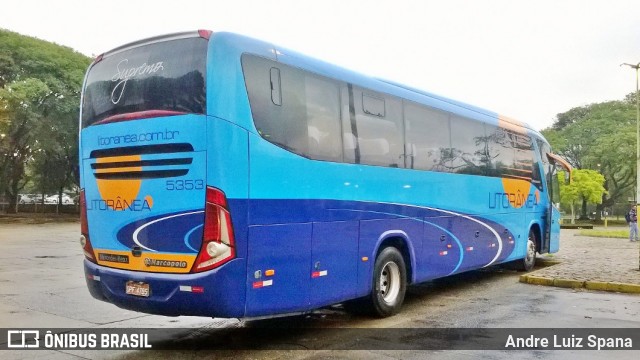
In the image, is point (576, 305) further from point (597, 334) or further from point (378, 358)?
point (378, 358)

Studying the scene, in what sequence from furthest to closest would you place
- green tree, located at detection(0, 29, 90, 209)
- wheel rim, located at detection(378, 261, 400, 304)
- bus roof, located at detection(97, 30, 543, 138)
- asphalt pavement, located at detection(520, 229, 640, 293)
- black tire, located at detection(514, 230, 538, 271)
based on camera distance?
green tree, located at detection(0, 29, 90, 209) → black tire, located at detection(514, 230, 538, 271) → asphalt pavement, located at detection(520, 229, 640, 293) → wheel rim, located at detection(378, 261, 400, 304) → bus roof, located at detection(97, 30, 543, 138)

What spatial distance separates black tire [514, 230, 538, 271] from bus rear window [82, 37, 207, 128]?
10442mm

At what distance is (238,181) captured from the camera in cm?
582

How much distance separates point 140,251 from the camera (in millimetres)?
6129

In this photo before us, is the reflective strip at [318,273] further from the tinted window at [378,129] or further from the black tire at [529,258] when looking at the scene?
the black tire at [529,258]

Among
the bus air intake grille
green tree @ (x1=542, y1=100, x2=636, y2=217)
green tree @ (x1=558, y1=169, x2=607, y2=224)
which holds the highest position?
green tree @ (x1=542, y1=100, x2=636, y2=217)

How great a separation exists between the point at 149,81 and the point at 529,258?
→ 1102 cm

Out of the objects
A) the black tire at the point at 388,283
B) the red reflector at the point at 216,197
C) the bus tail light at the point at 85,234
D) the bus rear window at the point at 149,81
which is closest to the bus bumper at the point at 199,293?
the red reflector at the point at 216,197

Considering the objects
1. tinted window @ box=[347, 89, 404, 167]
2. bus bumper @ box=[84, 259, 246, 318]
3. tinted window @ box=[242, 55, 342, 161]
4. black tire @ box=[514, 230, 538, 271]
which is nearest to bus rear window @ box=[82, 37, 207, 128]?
tinted window @ box=[242, 55, 342, 161]

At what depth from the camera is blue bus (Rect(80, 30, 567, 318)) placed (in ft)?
19.0

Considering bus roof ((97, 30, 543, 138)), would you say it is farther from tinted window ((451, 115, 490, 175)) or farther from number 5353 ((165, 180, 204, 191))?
number 5353 ((165, 180, 204, 191))

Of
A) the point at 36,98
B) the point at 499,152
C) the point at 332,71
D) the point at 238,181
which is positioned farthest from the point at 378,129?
the point at 36,98

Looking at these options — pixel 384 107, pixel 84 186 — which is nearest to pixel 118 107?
pixel 84 186

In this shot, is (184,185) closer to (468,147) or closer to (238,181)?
(238,181)
